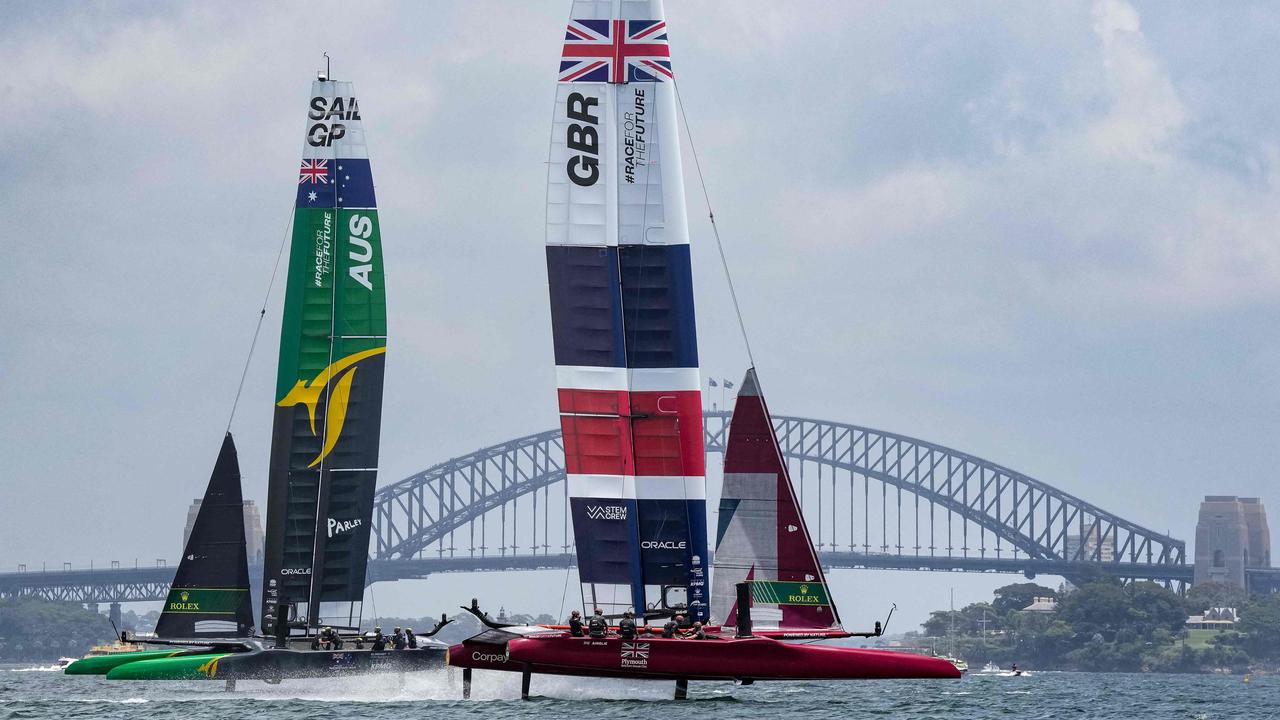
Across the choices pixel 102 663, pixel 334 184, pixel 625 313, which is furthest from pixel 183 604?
pixel 625 313

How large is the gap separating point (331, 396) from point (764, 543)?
8.71 meters

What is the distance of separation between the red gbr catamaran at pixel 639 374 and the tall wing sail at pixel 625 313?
2cm

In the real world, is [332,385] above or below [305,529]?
above

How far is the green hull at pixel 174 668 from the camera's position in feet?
91.1

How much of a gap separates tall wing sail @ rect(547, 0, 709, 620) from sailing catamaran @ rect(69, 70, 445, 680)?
613 centimetres

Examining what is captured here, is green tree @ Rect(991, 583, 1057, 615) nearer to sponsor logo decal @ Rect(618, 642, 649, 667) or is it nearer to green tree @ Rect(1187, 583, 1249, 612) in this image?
green tree @ Rect(1187, 583, 1249, 612)

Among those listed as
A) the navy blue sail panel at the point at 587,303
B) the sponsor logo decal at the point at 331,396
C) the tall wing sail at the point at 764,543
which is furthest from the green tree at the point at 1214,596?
the navy blue sail panel at the point at 587,303

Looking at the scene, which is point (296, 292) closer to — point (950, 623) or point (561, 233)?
point (561, 233)

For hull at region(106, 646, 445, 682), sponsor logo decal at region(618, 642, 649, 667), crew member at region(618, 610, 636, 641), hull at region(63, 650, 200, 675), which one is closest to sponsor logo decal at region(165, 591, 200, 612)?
hull at region(63, 650, 200, 675)

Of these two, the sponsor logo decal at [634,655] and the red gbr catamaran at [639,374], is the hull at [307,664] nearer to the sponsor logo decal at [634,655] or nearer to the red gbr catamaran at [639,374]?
the red gbr catamaran at [639,374]

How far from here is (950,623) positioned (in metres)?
128

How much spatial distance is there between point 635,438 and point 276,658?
6422 millimetres

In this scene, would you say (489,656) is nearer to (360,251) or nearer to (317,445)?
(317,445)

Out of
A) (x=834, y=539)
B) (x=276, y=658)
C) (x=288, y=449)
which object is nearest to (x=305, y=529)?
(x=288, y=449)
